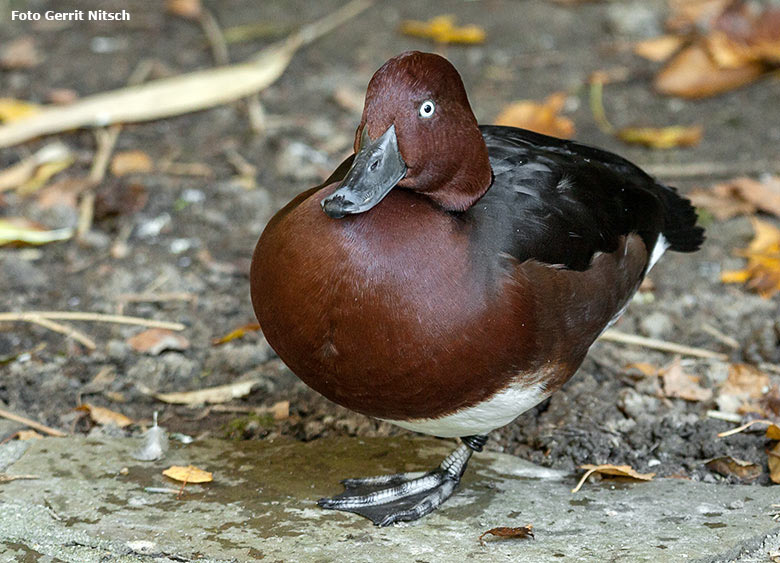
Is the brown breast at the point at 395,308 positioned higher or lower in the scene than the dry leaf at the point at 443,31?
lower

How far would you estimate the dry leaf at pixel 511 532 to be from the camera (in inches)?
110

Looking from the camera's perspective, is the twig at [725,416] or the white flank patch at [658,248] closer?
the twig at [725,416]

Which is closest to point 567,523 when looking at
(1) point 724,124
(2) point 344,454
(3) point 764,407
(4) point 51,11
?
(2) point 344,454

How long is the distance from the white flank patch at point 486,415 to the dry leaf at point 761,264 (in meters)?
1.65

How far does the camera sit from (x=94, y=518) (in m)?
2.80

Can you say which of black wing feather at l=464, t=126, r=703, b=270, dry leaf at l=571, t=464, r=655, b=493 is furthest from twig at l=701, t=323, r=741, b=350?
dry leaf at l=571, t=464, r=655, b=493

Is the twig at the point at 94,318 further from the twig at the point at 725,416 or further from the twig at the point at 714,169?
the twig at the point at 714,169

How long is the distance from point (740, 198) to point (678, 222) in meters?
1.24

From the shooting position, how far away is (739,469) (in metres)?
3.30

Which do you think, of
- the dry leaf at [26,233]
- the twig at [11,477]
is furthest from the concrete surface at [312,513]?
the dry leaf at [26,233]

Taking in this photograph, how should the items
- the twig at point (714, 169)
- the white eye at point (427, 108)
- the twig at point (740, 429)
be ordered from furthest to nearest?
the twig at point (714, 169) → the twig at point (740, 429) → the white eye at point (427, 108)

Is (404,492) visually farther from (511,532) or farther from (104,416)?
(104,416)

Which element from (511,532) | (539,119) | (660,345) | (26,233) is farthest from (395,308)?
(539,119)

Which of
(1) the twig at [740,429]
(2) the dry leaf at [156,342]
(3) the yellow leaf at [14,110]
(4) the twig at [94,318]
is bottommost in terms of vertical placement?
(1) the twig at [740,429]
